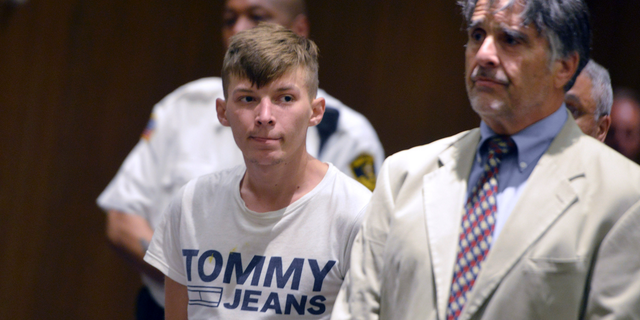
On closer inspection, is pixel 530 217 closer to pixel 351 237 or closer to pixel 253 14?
pixel 351 237

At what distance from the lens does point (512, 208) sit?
4.56ft

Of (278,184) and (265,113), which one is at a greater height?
(265,113)

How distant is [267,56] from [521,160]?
0.65 m

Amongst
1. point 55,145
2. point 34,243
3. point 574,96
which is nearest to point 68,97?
point 55,145

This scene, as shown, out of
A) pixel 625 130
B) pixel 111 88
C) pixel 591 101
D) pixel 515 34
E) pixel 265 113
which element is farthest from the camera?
pixel 111 88

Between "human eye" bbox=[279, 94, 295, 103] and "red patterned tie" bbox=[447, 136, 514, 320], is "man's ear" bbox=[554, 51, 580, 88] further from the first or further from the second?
"human eye" bbox=[279, 94, 295, 103]

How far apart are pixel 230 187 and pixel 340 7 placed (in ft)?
6.62

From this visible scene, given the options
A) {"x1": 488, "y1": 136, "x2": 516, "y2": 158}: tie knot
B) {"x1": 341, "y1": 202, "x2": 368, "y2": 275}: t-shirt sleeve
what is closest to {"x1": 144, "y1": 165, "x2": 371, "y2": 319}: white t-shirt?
{"x1": 341, "y1": 202, "x2": 368, "y2": 275}: t-shirt sleeve

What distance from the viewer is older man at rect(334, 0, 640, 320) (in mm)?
1267

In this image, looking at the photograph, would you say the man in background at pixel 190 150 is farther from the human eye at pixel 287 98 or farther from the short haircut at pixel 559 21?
the short haircut at pixel 559 21

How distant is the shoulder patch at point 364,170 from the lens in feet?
7.72

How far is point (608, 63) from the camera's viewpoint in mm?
3697

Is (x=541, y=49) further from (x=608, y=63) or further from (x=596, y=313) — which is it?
(x=608, y=63)

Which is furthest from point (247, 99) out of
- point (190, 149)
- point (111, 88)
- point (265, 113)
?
point (111, 88)
